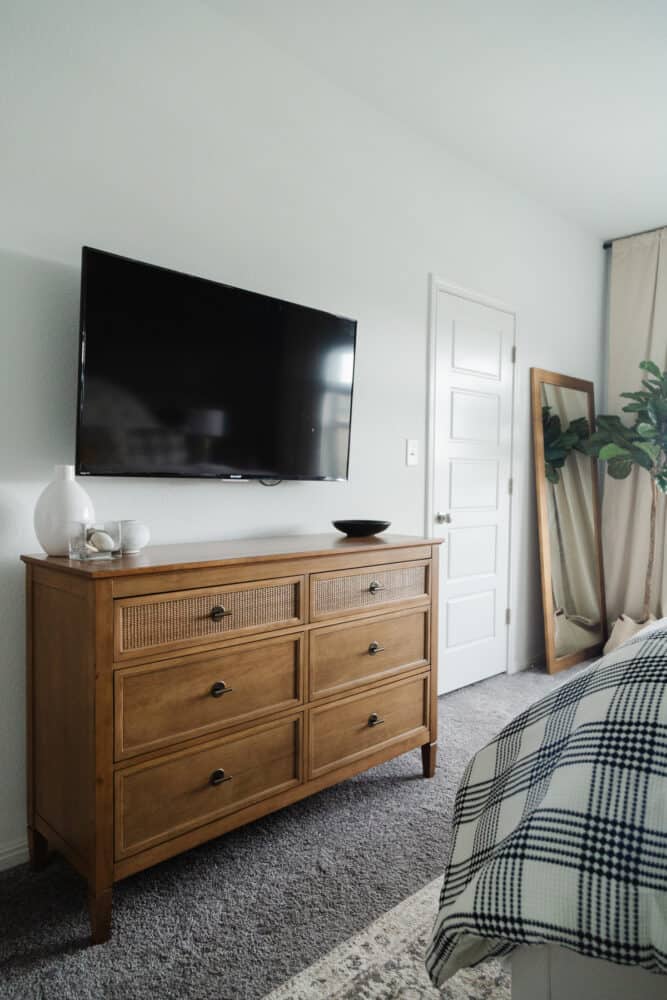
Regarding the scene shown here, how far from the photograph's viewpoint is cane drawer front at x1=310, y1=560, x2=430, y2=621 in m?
1.92

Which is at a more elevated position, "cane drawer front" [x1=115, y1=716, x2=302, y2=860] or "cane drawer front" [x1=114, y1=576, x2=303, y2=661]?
"cane drawer front" [x1=114, y1=576, x2=303, y2=661]

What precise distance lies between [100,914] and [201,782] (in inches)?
13.9

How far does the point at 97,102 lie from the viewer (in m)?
1.89

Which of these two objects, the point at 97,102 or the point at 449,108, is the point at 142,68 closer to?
the point at 97,102

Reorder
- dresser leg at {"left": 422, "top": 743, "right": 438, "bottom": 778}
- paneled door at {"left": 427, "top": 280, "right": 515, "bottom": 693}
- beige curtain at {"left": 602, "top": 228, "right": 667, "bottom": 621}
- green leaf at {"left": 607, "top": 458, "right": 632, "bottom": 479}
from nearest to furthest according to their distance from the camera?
dresser leg at {"left": 422, "top": 743, "right": 438, "bottom": 778} < paneled door at {"left": 427, "top": 280, "right": 515, "bottom": 693} < green leaf at {"left": 607, "top": 458, "right": 632, "bottom": 479} < beige curtain at {"left": 602, "top": 228, "right": 667, "bottom": 621}

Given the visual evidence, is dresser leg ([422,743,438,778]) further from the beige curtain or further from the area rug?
the beige curtain

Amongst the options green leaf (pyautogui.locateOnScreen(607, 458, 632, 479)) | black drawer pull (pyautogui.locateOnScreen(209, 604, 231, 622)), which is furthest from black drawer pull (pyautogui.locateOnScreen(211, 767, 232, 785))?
green leaf (pyautogui.locateOnScreen(607, 458, 632, 479))

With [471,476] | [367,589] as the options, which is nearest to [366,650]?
[367,589]

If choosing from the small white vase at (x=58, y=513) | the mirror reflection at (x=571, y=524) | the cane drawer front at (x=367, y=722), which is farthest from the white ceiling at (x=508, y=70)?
the cane drawer front at (x=367, y=722)

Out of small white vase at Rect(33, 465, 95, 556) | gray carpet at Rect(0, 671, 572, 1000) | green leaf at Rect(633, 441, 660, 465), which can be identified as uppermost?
green leaf at Rect(633, 441, 660, 465)

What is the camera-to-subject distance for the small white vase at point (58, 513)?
1646 mm

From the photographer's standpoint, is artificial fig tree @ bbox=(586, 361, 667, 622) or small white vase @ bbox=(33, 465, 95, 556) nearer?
small white vase @ bbox=(33, 465, 95, 556)

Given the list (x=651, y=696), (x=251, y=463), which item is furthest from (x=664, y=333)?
(x=651, y=696)

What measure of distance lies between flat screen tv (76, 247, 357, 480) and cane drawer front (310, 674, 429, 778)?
2.73 feet
